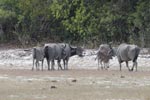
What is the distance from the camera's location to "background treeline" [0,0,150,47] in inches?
2105

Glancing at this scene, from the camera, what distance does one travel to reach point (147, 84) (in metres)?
23.9

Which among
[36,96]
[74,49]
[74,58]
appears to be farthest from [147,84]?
[74,58]

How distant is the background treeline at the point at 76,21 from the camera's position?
53.5 metres

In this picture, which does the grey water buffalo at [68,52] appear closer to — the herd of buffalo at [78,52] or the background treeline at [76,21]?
the herd of buffalo at [78,52]

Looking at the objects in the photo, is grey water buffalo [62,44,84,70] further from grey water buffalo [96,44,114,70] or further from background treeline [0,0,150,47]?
background treeline [0,0,150,47]

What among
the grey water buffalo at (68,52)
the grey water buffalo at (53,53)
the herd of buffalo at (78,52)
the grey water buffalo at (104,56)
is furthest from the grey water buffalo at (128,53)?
the grey water buffalo at (53,53)

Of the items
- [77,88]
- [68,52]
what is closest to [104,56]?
[68,52]

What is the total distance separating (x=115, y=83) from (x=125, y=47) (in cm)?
1254

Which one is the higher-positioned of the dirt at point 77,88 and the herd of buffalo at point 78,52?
the herd of buffalo at point 78,52

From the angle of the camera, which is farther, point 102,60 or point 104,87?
point 102,60

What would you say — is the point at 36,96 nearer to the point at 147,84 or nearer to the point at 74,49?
the point at 147,84

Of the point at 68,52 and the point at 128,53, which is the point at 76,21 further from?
the point at 128,53

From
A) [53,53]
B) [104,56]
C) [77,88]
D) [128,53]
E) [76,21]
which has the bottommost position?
[77,88]

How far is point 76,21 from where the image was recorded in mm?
55812
